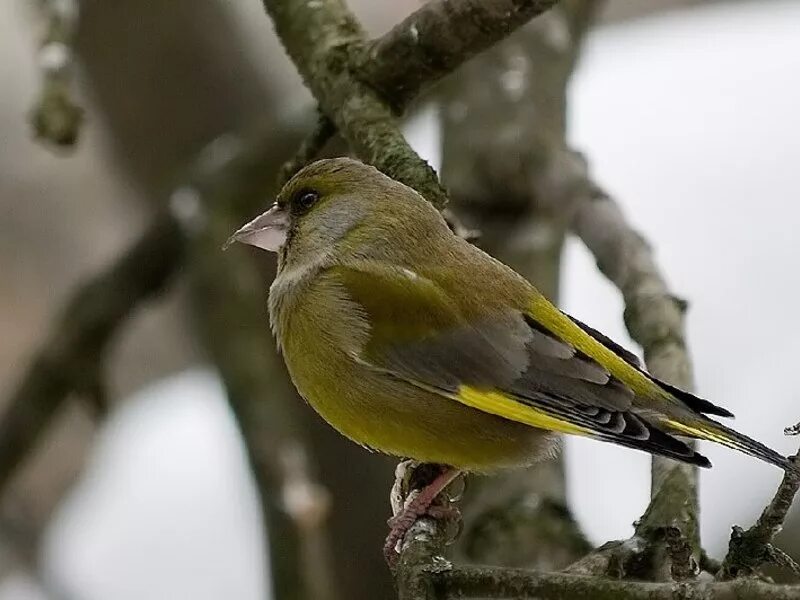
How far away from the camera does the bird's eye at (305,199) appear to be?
2480mm

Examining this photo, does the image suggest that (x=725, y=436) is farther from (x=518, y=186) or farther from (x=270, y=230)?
(x=518, y=186)

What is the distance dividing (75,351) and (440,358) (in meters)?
1.56

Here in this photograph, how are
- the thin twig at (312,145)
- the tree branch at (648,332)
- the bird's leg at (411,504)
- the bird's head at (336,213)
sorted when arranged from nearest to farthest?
the tree branch at (648,332) < the bird's leg at (411,504) < the bird's head at (336,213) < the thin twig at (312,145)

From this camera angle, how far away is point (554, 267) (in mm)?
2896

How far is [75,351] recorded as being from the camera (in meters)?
3.34

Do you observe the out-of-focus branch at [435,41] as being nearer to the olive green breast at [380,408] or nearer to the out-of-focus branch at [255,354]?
the olive green breast at [380,408]

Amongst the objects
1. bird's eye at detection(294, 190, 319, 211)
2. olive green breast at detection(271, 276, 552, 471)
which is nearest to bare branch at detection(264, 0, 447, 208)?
bird's eye at detection(294, 190, 319, 211)

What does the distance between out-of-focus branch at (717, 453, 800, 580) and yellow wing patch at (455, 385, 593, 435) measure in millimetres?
481

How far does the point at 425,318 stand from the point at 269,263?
1.86 m

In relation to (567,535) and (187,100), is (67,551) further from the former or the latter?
(567,535)

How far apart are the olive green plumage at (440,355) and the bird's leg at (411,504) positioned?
64 mm

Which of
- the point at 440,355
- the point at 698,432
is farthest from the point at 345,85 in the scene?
the point at 698,432

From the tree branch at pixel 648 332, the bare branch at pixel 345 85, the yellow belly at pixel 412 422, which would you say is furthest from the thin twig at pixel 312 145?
the tree branch at pixel 648 332

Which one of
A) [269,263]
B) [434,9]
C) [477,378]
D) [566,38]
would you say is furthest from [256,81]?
[477,378]
